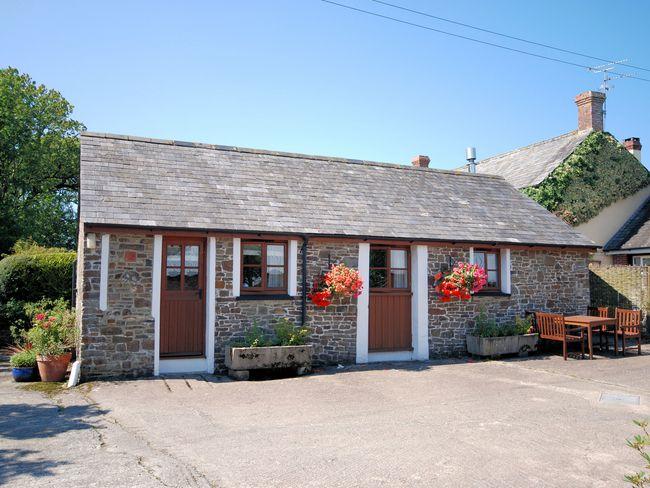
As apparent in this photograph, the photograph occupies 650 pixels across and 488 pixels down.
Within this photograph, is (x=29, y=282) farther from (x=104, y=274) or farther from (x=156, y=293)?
(x=156, y=293)

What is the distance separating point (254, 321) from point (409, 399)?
12.3ft

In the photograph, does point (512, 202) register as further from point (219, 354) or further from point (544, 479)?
point (544, 479)

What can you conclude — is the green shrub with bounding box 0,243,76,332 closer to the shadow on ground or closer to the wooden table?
the shadow on ground

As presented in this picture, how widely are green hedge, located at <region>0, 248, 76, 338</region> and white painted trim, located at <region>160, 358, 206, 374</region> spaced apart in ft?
18.0

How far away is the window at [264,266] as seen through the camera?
439 inches

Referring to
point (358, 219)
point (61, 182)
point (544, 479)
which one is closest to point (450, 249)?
point (358, 219)

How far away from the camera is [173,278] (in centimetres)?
1075

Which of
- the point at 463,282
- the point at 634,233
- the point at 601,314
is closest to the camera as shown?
the point at 463,282

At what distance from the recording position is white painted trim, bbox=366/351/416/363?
1222 cm

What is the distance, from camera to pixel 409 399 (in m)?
8.70

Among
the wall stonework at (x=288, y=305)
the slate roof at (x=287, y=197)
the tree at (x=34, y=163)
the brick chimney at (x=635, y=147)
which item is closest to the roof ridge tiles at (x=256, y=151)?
the slate roof at (x=287, y=197)

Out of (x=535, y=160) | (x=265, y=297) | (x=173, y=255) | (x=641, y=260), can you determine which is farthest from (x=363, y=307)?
(x=535, y=160)

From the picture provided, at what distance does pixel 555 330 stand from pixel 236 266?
775cm

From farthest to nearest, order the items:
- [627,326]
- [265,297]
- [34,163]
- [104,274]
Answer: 1. [34,163]
2. [627,326]
3. [265,297]
4. [104,274]
